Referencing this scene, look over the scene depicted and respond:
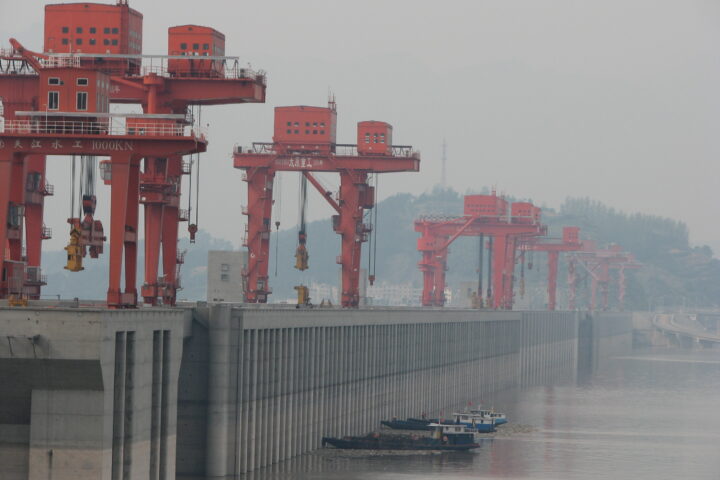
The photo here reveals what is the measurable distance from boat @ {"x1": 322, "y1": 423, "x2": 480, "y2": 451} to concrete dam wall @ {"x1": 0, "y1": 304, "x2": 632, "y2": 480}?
81.7 inches

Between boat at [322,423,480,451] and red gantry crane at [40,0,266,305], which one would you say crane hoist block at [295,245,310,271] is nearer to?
boat at [322,423,480,451]

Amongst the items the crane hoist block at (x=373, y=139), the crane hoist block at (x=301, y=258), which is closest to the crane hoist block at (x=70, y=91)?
the crane hoist block at (x=301, y=258)

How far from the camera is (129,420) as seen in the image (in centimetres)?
6206

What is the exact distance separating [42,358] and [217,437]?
18909 millimetres

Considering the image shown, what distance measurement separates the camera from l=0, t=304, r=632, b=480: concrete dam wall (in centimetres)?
5897

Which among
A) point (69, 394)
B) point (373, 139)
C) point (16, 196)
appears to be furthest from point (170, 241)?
point (373, 139)

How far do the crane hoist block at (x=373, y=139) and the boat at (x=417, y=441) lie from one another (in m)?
31.0

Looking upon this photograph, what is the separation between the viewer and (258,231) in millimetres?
126062

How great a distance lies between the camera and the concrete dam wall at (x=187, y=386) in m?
59.0

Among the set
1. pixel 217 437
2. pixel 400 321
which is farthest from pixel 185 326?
pixel 400 321

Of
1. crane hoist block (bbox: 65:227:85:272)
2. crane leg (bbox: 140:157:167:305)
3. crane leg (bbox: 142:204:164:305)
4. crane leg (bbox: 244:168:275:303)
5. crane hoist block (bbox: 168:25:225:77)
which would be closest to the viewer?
crane hoist block (bbox: 65:227:85:272)

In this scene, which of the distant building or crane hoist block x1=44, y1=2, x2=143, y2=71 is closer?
crane hoist block x1=44, y1=2, x2=143, y2=71

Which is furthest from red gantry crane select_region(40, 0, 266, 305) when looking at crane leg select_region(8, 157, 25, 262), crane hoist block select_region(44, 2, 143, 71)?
crane leg select_region(8, 157, 25, 262)

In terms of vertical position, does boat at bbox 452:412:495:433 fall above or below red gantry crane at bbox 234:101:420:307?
below
